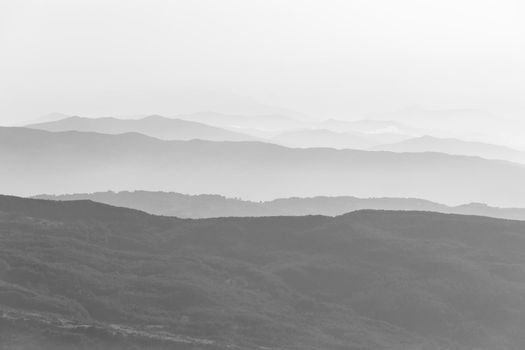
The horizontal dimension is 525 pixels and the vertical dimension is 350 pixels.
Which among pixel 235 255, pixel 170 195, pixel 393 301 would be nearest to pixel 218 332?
pixel 393 301

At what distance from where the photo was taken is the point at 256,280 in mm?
63156

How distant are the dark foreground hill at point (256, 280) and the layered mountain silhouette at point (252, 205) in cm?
8340

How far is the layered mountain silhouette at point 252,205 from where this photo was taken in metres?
168

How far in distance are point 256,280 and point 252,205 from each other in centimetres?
11261

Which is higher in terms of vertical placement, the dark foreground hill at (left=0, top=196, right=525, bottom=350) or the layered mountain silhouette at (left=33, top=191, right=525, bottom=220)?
the layered mountain silhouette at (left=33, top=191, right=525, bottom=220)

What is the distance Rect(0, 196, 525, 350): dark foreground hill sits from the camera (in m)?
49.6

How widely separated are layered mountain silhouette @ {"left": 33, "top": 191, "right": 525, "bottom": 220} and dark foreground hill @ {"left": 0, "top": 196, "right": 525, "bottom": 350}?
83405 millimetres

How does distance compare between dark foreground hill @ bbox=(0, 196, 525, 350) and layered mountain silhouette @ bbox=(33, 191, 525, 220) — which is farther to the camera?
layered mountain silhouette @ bbox=(33, 191, 525, 220)

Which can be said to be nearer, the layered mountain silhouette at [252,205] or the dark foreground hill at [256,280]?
the dark foreground hill at [256,280]

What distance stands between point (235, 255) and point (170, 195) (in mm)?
108934

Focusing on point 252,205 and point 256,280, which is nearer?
point 256,280

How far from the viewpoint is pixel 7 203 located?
272 feet

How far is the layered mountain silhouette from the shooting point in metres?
168

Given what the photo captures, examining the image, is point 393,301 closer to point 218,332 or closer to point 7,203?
point 218,332
